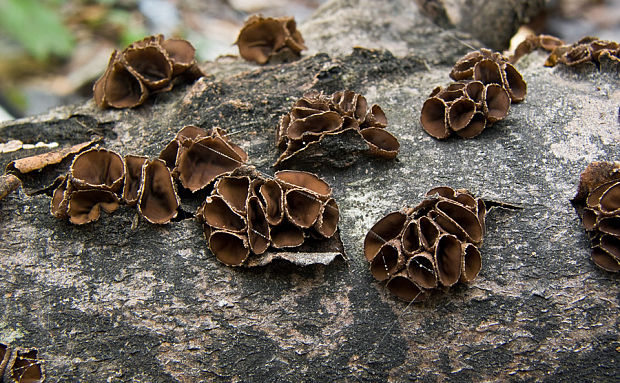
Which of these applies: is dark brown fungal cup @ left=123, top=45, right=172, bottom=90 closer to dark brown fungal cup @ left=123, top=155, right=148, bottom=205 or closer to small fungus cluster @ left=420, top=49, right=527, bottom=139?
dark brown fungal cup @ left=123, top=155, right=148, bottom=205

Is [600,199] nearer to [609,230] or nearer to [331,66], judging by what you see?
[609,230]

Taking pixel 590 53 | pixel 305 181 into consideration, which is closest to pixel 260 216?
pixel 305 181

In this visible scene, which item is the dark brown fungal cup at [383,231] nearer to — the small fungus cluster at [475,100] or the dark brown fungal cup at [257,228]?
the dark brown fungal cup at [257,228]

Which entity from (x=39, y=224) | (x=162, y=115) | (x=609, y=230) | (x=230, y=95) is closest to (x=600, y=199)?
(x=609, y=230)

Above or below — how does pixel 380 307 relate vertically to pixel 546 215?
below

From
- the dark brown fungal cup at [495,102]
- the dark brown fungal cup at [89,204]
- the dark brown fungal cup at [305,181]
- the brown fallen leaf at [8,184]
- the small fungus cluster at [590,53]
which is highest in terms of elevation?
the small fungus cluster at [590,53]

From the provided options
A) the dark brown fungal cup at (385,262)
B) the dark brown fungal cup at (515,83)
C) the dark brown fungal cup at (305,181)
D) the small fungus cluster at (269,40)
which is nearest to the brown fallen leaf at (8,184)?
the dark brown fungal cup at (305,181)
